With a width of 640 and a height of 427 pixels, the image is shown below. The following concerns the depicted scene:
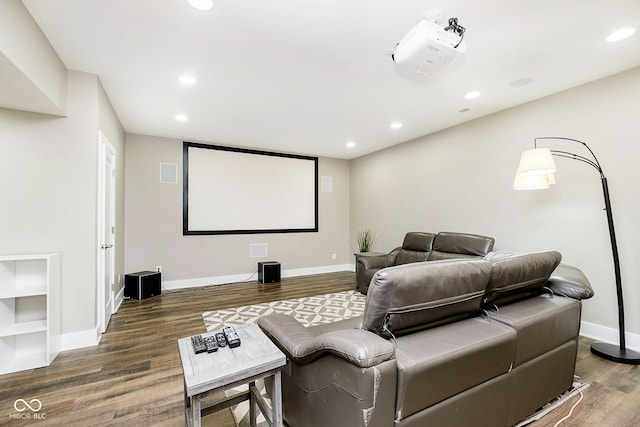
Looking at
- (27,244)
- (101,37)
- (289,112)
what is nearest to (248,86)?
(289,112)

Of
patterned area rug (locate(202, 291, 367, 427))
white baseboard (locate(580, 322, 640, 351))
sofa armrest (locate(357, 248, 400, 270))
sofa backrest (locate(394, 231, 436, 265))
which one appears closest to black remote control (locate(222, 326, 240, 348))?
patterned area rug (locate(202, 291, 367, 427))

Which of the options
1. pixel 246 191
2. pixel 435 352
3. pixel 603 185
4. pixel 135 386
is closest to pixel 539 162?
pixel 603 185

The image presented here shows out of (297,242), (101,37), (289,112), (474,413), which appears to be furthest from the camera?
(297,242)

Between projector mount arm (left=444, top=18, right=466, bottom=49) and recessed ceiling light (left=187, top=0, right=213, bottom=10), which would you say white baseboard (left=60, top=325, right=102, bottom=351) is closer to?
recessed ceiling light (left=187, top=0, right=213, bottom=10)

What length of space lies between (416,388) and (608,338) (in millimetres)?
3190

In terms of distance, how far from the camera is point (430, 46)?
1.90 m

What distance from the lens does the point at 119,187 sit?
13.7ft

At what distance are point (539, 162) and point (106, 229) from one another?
475cm

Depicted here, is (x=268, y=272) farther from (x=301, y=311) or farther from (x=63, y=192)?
(x=63, y=192)

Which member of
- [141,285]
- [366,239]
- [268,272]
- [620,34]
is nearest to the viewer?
[620,34]

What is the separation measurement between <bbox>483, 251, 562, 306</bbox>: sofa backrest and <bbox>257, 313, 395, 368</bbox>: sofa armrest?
2.96 ft

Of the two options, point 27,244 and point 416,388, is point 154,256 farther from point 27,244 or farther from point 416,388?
point 416,388

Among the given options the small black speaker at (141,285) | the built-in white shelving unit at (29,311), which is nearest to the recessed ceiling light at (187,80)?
the built-in white shelving unit at (29,311)

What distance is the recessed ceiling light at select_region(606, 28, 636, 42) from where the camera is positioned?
7.25 feet
